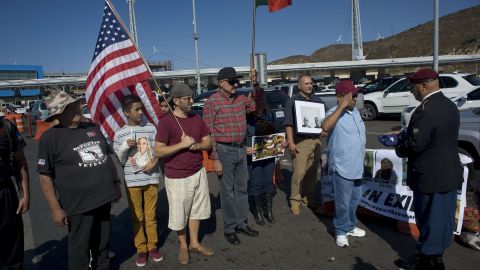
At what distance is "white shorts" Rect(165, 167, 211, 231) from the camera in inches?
142

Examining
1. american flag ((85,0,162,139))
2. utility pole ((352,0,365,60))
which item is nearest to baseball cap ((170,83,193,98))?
american flag ((85,0,162,139))

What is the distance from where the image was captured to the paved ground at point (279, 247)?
3.65 meters

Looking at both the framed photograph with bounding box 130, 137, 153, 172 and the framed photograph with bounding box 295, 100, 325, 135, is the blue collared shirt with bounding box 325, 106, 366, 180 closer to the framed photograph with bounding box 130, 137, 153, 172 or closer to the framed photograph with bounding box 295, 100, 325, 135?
the framed photograph with bounding box 295, 100, 325, 135

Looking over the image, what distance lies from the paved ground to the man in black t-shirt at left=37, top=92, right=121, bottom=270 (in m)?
0.98

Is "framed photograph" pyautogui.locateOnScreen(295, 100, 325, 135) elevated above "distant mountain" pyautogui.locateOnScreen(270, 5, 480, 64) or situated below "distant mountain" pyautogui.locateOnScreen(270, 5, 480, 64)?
below

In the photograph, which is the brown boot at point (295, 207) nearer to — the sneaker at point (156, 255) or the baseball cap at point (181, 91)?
the sneaker at point (156, 255)

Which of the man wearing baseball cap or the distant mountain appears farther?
the distant mountain

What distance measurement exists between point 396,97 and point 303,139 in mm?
10754

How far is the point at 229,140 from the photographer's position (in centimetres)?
405

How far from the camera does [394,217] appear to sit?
4.36m

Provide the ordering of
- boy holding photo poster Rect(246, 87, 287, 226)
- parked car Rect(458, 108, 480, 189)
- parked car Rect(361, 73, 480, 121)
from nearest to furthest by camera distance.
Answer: boy holding photo poster Rect(246, 87, 287, 226), parked car Rect(458, 108, 480, 189), parked car Rect(361, 73, 480, 121)

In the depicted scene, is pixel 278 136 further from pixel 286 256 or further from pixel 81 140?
pixel 81 140

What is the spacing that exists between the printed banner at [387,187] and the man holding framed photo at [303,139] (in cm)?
44

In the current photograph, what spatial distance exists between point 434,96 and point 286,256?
224 cm
